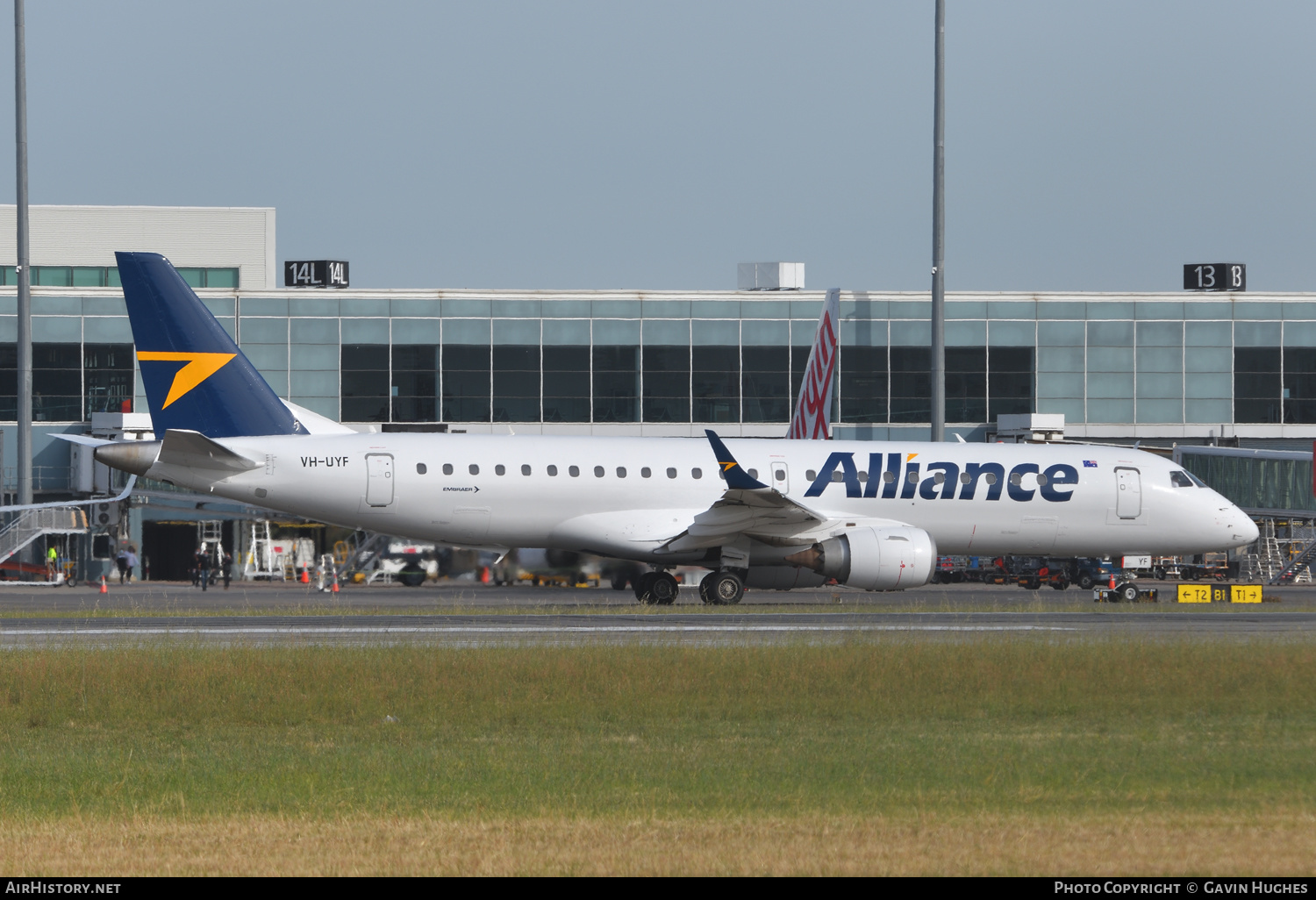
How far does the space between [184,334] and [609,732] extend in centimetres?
1942

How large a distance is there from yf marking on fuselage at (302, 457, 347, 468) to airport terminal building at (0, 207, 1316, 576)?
27549 millimetres

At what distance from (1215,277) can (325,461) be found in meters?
48.1

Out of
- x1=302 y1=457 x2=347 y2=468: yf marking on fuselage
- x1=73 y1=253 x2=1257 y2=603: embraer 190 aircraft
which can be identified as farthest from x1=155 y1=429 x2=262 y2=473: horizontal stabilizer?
x1=302 y1=457 x2=347 y2=468: yf marking on fuselage

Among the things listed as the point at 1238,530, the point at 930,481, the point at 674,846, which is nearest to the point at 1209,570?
the point at 1238,530

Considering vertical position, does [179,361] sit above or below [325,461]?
above

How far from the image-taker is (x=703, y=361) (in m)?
61.7

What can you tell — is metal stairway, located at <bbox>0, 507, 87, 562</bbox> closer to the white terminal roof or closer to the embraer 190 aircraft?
the embraer 190 aircraft

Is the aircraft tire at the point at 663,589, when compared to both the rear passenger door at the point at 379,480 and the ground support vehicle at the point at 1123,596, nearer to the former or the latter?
the rear passenger door at the point at 379,480

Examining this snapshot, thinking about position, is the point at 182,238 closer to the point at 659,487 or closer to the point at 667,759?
the point at 659,487

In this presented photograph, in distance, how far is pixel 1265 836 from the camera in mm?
9516

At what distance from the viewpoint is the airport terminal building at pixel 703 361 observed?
6016cm

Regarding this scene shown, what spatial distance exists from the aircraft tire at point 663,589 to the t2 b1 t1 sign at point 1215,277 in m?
41.7

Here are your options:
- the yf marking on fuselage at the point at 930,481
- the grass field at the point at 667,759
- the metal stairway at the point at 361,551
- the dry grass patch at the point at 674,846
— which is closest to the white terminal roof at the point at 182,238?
the metal stairway at the point at 361,551
